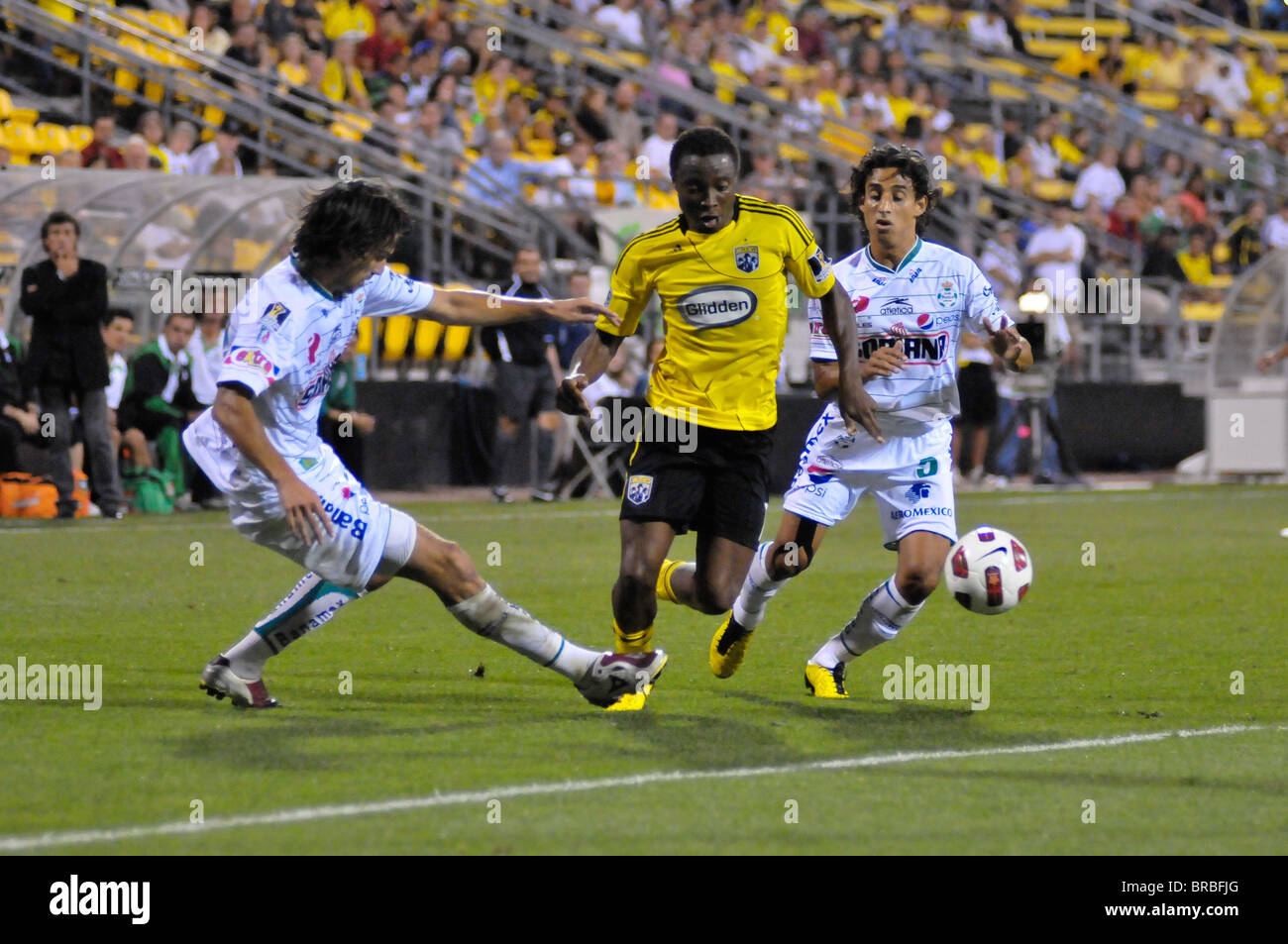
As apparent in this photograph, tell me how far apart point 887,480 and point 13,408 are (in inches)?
379

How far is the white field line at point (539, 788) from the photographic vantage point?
487 cm

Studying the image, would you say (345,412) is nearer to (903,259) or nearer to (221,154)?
(221,154)

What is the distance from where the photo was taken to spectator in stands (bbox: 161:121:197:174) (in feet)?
62.4

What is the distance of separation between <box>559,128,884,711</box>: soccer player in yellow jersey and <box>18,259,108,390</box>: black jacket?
863cm

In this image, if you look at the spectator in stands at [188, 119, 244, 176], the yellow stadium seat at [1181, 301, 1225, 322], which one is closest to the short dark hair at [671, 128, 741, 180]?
the spectator in stands at [188, 119, 244, 176]

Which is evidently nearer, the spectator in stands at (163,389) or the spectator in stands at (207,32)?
the spectator in stands at (163,389)

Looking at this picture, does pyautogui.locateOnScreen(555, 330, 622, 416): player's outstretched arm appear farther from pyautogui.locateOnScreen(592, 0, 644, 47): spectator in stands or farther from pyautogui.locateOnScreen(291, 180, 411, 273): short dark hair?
pyautogui.locateOnScreen(592, 0, 644, 47): spectator in stands

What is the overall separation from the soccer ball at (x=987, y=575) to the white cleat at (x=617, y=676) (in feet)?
4.07

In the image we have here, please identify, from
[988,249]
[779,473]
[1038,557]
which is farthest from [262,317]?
[988,249]

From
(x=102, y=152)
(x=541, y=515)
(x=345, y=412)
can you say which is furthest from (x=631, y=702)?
(x=102, y=152)

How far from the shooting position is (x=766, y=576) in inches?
301

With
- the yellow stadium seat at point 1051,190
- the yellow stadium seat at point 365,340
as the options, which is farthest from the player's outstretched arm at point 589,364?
the yellow stadium seat at point 1051,190

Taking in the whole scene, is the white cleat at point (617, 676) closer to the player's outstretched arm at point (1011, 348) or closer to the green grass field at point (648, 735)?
the green grass field at point (648, 735)

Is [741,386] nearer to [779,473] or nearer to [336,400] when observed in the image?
[336,400]
